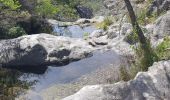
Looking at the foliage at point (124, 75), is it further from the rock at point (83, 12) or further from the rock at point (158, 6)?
the rock at point (83, 12)

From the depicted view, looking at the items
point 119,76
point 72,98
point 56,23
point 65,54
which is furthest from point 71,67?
point 56,23

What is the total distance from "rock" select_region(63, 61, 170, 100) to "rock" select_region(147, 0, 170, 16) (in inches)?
541

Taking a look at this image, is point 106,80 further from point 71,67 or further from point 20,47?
point 20,47

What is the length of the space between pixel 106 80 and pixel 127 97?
4332 mm

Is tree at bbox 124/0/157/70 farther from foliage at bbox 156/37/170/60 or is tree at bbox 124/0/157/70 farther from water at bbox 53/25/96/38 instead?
water at bbox 53/25/96/38

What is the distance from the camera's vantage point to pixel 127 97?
965 cm

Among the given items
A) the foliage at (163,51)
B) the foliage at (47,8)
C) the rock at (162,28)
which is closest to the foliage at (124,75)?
the foliage at (163,51)

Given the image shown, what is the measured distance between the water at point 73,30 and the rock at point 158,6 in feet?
17.5

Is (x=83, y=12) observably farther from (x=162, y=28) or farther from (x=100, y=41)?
(x=162, y=28)

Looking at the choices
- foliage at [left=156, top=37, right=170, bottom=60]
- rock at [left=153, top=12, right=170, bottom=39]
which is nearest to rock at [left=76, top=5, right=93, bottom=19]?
rock at [left=153, top=12, right=170, bottom=39]

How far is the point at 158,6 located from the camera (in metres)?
24.2

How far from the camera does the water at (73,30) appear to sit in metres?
27.0

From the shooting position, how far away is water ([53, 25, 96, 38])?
27047 mm

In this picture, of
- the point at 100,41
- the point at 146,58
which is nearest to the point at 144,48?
the point at 146,58
